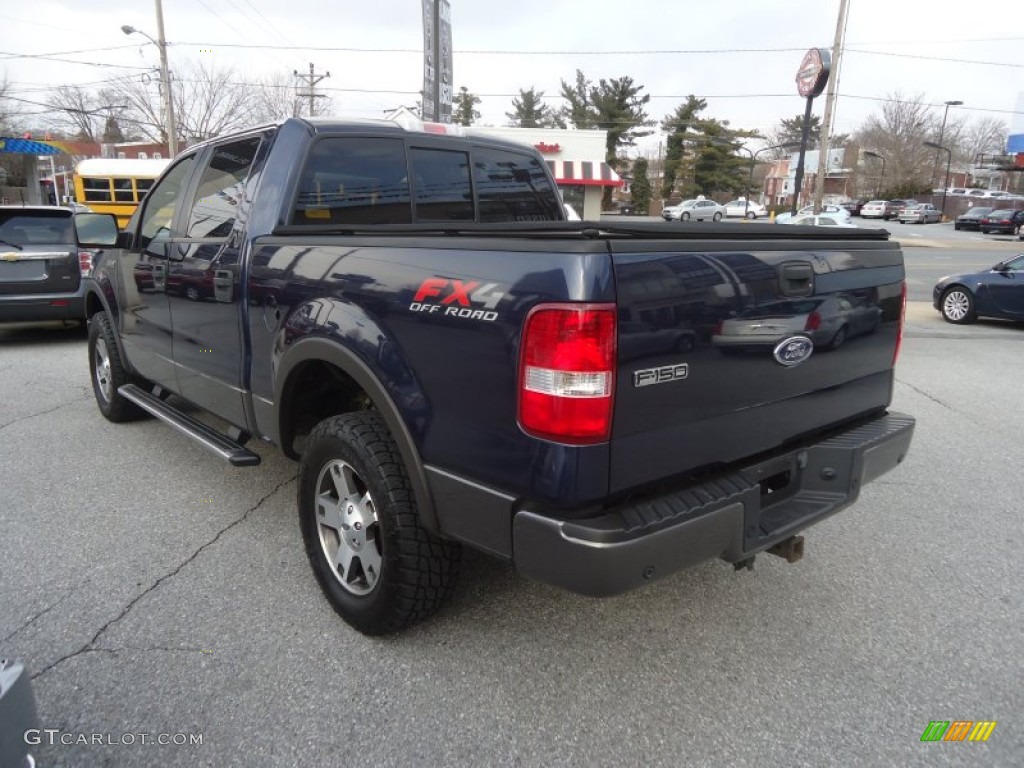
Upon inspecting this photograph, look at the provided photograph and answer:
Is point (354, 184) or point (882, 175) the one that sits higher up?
point (882, 175)

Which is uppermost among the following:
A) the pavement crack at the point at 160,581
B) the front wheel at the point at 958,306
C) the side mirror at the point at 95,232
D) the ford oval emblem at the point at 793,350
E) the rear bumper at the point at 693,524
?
the side mirror at the point at 95,232

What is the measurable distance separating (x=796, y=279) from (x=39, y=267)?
8.44m

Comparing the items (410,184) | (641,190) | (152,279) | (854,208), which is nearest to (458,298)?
(410,184)

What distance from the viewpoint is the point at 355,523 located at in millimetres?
2641

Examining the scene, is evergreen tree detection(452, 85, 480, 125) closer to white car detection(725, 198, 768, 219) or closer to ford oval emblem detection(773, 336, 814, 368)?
white car detection(725, 198, 768, 219)

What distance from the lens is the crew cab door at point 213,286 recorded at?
10.7ft

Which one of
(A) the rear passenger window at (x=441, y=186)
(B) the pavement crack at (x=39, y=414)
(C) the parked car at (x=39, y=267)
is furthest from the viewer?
(C) the parked car at (x=39, y=267)

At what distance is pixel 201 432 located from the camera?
3648 mm

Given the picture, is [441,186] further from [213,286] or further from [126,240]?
[126,240]

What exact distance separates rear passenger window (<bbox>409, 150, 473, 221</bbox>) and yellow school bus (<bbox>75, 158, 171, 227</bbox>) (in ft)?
75.7

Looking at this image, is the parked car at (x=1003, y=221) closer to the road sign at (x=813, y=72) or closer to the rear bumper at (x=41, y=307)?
the road sign at (x=813, y=72)

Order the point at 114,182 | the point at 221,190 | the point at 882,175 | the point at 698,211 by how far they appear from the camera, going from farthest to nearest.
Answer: the point at 882,175 → the point at 698,211 → the point at 114,182 → the point at 221,190

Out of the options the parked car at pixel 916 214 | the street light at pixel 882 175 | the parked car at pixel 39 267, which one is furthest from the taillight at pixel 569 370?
the street light at pixel 882 175

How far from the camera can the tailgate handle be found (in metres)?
2.34
